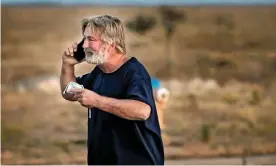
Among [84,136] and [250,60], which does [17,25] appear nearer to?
[84,136]

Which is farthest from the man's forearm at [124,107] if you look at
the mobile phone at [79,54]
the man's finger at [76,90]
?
the mobile phone at [79,54]

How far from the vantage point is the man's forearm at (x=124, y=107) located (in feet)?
9.49

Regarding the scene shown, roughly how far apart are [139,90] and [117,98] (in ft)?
0.36

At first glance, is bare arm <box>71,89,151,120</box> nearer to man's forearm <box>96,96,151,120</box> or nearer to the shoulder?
man's forearm <box>96,96,151,120</box>

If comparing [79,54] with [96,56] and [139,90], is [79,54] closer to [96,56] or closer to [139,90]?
[96,56]

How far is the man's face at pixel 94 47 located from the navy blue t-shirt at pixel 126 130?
3.4 inches

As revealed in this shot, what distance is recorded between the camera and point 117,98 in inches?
118

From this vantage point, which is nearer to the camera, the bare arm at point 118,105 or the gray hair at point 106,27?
the bare arm at point 118,105

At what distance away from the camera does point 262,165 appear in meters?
6.57

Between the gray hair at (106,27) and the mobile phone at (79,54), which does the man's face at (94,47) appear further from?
the mobile phone at (79,54)

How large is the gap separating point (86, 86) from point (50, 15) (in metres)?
5.77

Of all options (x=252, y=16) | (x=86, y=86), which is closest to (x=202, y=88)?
(x=252, y=16)

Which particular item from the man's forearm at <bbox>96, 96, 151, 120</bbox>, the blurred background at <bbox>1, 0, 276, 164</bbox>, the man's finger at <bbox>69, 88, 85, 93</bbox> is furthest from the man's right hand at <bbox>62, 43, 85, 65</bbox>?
the blurred background at <bbox>1, 0, 276, 164</bbox>

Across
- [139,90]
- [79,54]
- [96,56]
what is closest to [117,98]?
[139,90]
